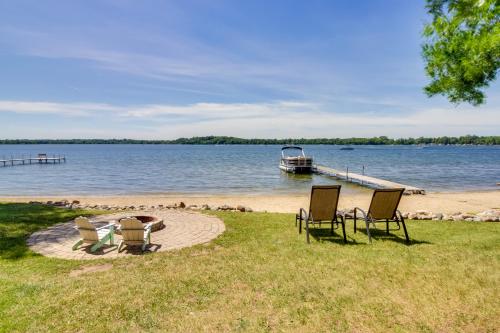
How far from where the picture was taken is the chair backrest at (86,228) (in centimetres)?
653

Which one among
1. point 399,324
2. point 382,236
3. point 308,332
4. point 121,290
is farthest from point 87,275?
point 382,236

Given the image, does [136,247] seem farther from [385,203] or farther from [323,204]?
[385,203]

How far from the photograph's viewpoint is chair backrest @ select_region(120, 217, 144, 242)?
21.3ft

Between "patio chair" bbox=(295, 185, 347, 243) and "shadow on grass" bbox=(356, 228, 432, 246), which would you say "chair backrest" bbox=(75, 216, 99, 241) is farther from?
"shadow on grass" bbox=(356, 228, 432, 246)

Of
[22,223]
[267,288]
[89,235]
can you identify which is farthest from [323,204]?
[22,223]

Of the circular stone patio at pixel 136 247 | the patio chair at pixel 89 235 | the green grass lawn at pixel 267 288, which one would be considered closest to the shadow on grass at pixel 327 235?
the green grass lawn at pixel 267 288

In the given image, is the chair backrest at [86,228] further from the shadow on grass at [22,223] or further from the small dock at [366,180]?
the small dock at [366,180]

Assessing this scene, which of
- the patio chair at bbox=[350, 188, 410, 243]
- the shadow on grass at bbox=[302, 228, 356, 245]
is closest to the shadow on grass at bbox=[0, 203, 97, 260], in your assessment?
the shadow on grass at bbox=[302, 228, 356, 245]

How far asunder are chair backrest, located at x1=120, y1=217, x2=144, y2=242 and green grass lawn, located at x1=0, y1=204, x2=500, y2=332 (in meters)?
0.65

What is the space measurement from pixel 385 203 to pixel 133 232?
579 cm

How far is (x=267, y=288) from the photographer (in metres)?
4.52

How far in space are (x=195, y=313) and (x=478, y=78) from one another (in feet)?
24.4

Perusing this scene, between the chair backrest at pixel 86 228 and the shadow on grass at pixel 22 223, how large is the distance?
1.00m

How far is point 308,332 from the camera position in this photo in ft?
11.2
